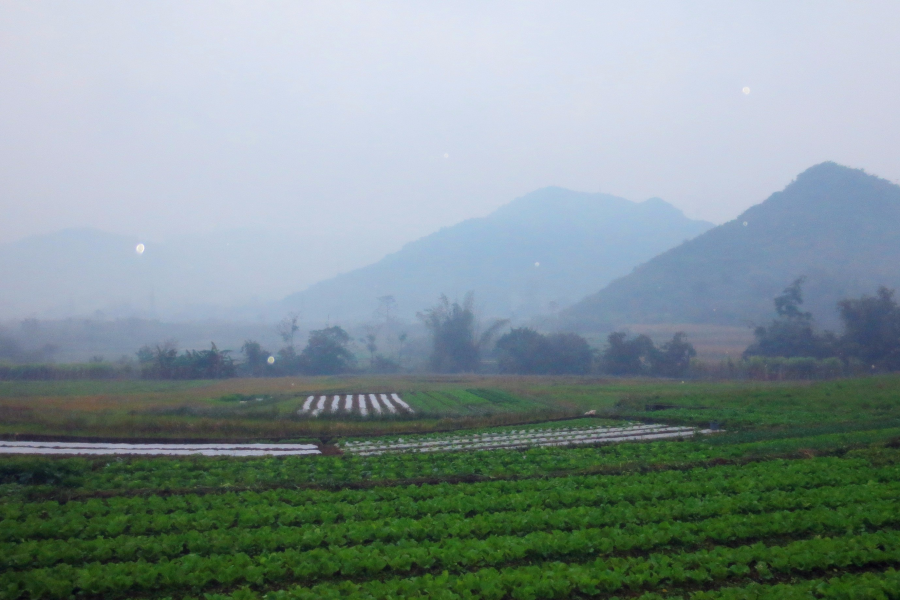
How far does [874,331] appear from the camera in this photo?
5525 cm

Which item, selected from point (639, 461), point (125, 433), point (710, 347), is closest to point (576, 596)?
point (639, 461)

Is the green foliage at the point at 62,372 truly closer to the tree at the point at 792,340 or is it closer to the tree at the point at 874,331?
the tree at the point at 792,340

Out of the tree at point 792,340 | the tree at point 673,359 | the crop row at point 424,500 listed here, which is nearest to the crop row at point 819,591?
the crop row at point 424,500

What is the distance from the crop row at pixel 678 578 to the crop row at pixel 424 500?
2.66 metres

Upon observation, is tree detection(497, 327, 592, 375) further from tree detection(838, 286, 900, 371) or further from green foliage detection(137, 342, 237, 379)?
green foliage detection(137, 342, 237, 379)

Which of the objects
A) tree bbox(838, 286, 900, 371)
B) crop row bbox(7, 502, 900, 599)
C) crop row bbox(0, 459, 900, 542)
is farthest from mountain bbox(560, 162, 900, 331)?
crop row bbox(7, 502, 900, 599)

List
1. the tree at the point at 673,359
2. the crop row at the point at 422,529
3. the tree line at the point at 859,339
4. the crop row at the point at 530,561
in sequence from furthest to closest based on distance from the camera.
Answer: the tree at the point at 673,359
the tree line at the point at 859,339
the crop row at the point at 422,529
the crop row at the point at 530,561

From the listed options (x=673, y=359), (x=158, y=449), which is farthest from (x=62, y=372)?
(x=673, y=359)

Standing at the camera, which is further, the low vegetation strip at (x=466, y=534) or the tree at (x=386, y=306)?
the tree at (x=386, y=306)

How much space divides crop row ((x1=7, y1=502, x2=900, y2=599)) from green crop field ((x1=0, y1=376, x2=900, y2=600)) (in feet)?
0.09

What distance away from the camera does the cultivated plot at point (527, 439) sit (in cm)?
1918

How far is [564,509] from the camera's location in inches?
402

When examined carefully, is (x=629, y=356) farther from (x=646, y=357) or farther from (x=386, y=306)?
(x=386, y=306)

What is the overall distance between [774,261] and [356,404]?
109254mm
